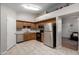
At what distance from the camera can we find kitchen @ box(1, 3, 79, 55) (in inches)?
134

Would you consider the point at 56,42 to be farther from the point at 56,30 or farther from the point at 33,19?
the point at 33,19

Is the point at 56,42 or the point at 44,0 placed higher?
the point at 44,0

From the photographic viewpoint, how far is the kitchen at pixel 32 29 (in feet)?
11.2

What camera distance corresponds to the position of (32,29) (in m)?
6.83

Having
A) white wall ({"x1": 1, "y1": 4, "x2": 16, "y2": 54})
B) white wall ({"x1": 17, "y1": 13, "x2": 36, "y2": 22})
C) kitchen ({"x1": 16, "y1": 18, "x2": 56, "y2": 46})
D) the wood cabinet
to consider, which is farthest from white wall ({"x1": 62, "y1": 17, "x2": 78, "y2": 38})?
white wall ({"x1": 1, "y1": 4, "x2": 16, "y2": 54})

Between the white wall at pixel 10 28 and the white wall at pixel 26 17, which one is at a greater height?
the white wall at pixel 26 17

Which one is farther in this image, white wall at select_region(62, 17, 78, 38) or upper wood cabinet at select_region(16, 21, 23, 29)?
white wall at select_region(62, 17, 78, 38)

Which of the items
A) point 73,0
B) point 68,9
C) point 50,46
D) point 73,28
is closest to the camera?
point 73,0

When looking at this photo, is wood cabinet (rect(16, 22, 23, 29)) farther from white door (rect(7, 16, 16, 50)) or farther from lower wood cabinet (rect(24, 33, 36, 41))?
white door (rect(7, 16, 16, 50))

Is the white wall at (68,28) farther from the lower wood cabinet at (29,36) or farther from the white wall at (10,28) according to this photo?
the white wall at (10,28)

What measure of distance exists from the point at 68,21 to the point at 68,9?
3821mm

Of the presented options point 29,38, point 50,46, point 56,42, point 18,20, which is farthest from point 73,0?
point 29,38

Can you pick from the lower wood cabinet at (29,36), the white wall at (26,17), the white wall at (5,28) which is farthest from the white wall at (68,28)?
the white wall at (5,28)

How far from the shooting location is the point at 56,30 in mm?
4012
